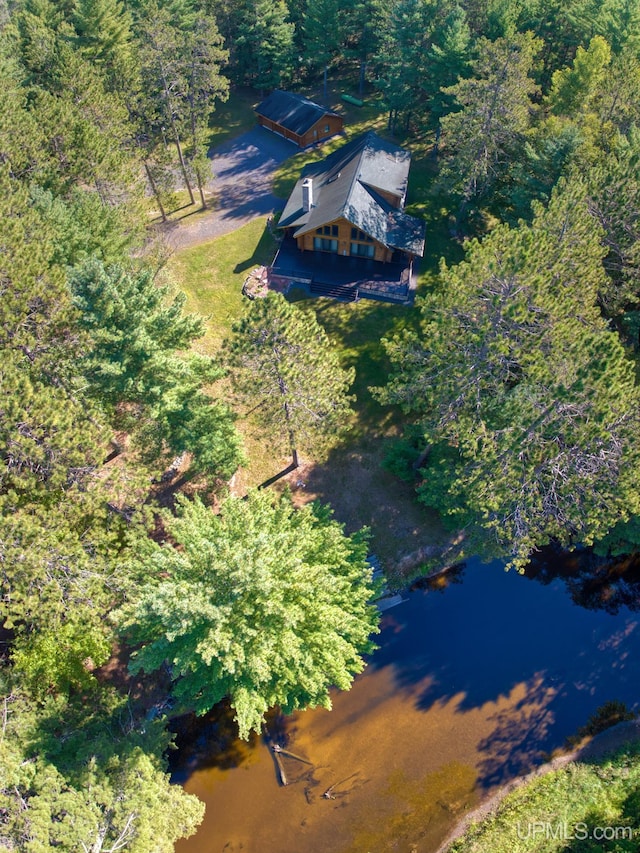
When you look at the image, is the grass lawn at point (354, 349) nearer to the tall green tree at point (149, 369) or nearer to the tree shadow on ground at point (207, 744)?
the tall green tree at point (149, 369)

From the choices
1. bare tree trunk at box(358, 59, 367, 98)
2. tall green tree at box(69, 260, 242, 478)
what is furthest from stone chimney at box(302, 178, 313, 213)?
bare tree trunk at box(358, 59, 367, 98)

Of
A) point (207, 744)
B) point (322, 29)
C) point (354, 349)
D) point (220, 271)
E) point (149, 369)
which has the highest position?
point (322, 29)

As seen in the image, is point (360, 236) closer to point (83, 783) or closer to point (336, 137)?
point (336, 137)

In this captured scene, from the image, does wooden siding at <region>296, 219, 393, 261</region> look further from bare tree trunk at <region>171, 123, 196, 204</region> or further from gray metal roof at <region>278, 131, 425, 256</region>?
bare tree trunk at <region>171, 123, 196, 204</region>

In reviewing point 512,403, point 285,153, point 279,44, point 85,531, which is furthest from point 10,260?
point 279,44

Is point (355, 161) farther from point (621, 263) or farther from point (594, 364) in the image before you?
point (594, 364)

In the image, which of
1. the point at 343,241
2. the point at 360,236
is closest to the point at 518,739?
the point at 360,236
